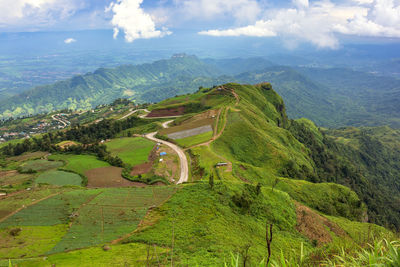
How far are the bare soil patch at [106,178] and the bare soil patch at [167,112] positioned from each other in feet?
253

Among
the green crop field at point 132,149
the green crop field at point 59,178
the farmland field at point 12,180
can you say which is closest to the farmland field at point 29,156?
the farmland field at point 12,180

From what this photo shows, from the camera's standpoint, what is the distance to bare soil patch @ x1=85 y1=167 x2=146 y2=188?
A: 207 ft

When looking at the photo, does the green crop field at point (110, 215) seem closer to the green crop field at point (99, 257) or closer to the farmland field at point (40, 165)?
the green crop field at point (99, 257)

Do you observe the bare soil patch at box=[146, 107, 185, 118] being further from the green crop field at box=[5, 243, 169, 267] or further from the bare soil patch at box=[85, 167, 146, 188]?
the green crop field at box=[5, 243, 169, 267]

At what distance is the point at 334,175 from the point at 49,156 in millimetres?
144918

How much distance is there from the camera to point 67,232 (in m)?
36.9

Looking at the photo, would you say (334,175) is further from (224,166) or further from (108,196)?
(108,196)

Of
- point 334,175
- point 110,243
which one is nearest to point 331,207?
point 110,243

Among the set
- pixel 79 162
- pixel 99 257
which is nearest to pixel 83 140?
pixel 79 162

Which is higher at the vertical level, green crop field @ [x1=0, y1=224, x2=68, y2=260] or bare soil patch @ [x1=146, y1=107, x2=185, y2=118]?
green crop field @ [x1=0, y1=224, x2=68, y2=260]

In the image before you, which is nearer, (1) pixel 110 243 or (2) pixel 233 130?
(1) pixel 110 243

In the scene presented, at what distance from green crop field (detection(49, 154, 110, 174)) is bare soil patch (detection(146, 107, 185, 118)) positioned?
6860 centimetres

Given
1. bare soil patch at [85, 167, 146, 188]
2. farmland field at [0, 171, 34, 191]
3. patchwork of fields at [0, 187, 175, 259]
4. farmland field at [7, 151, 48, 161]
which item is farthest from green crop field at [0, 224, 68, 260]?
farmland field at [7, 151, 48, 161]

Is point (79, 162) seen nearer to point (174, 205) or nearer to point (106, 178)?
point (106, 178)
